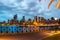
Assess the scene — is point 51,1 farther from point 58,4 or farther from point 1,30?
point 1,30

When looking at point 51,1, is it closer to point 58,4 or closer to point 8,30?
point 58,4

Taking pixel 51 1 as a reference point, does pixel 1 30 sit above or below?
below

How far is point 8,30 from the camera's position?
238 ft

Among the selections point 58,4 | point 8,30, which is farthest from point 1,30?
point 58,4

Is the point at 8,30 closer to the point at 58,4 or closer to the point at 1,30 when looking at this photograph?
the point at 1,30

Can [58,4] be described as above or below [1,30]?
above

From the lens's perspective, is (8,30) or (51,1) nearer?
(51,1)

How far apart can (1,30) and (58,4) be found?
183ft

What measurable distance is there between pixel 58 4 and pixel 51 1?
32.1 inches

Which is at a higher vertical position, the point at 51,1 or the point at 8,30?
the point at 51,1

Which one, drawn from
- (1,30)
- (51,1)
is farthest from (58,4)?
(1,30)

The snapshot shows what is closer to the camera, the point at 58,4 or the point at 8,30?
the point at 58,4

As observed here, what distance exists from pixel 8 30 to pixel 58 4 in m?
57.4
